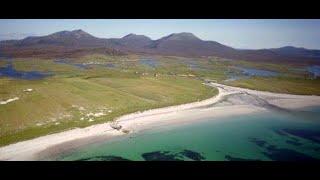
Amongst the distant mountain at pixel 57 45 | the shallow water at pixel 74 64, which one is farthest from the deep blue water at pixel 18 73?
the shallow water at pixel 74 64

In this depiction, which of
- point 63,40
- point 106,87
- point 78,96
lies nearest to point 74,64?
point 106,87

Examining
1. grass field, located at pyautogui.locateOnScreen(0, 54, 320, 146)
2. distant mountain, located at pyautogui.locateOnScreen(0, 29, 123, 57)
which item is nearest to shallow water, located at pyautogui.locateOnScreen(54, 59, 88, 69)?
grass field, located at pyautogui.locateOnScreen(0, 54, 320, 146)

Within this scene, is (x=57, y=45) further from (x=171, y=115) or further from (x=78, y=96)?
(x=171, y=115)
